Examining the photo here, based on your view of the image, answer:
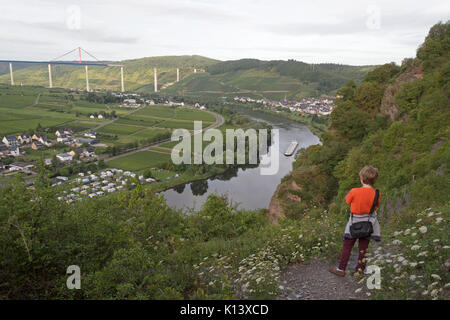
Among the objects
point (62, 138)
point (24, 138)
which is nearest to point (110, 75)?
point (62, 138)

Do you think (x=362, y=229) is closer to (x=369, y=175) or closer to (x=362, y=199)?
(x=362, y=199)

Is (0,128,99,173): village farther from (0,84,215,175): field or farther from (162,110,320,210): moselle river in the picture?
(162,110,320,210): moselle river

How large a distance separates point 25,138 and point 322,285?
48644mm

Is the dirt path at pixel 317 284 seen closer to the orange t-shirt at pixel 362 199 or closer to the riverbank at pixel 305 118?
the orange t-shirt at pixel 362 199

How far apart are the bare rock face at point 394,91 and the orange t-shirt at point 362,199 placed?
10965 mm

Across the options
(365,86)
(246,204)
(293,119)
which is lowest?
(246,204)

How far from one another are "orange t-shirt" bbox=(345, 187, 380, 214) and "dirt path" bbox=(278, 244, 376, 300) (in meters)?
0.79

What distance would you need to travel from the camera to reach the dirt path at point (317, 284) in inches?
126

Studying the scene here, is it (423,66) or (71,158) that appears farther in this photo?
(71,158)

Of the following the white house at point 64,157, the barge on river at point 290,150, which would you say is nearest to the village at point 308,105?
the barge on river at point 290,150

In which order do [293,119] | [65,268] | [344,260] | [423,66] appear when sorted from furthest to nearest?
[293,119] → [423,66] → [344,260] → [65,268]

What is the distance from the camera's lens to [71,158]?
36656 mm
